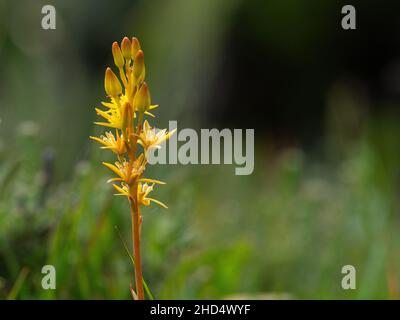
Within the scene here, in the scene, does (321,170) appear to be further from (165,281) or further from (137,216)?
(137,216)

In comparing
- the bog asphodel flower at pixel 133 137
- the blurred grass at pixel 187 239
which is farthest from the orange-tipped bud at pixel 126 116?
the blurred grass at pixel 187 239

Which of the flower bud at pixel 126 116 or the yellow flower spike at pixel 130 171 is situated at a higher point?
the flower bud at pixel 126 116

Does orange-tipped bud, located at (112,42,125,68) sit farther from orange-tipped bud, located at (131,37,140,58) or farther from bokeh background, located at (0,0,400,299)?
bokeh background, located at (0,0,400,299)

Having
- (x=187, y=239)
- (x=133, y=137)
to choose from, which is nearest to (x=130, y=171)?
(x=133, y=137)

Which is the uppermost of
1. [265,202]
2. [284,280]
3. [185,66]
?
[185,66]

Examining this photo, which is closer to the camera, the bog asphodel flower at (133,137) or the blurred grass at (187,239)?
the bog asphodel flower at (133,137)

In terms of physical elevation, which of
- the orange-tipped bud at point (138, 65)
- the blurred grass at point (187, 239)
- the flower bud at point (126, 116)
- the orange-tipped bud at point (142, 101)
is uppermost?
the orange-tipped bud at point (138, 65)

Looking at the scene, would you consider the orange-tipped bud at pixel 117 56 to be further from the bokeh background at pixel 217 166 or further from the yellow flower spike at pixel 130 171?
the bokeh background at pixel 217 166

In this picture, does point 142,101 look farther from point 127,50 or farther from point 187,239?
point 187,239
